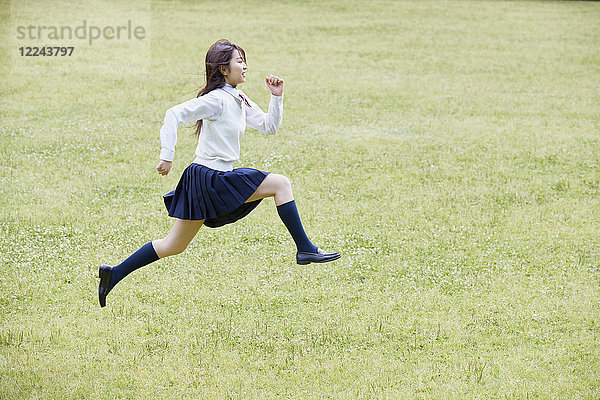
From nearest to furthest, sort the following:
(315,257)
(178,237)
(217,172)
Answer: (315,257), (217,172), (178,237)

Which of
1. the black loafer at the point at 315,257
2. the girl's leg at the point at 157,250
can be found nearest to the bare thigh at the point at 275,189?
the black loafer at the point at 315,257

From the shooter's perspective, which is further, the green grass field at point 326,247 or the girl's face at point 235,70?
the green grass field at point 326,247

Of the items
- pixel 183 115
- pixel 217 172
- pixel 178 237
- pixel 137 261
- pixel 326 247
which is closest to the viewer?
pixel 183 115

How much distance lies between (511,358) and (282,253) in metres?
3.50

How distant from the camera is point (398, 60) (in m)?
26.8

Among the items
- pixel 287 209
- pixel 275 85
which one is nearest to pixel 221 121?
pixel 275 85

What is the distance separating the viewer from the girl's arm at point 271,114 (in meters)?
6.38

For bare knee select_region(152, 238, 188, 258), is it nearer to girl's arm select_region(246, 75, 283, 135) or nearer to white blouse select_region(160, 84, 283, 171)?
white blouse select_region(160, 84, 283, 171)

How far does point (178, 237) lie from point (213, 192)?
63cm

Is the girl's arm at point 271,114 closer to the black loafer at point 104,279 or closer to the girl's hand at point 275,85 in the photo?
the girl's hand at point 275,85

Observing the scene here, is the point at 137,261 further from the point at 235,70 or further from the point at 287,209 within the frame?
the point at 235,70

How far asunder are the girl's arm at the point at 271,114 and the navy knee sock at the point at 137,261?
4.73 ft

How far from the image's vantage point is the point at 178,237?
6.49m

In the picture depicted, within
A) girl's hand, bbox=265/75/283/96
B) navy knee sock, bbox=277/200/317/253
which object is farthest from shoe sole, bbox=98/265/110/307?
girl's hand, bbox=265/75/283/96
